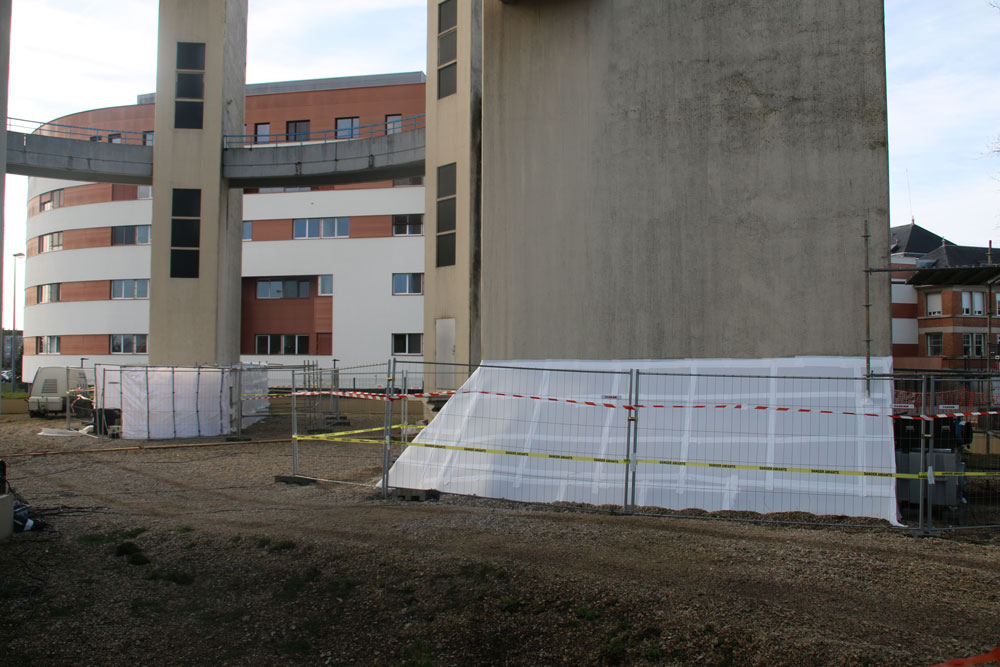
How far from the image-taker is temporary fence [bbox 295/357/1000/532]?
28.8 feet

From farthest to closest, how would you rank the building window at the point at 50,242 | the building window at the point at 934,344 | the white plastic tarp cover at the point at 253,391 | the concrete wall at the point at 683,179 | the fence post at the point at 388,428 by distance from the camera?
1. the building window at the point at 934,344
2. the building window at the point at 50,242
3. the white plastic tarp cover at the point at 253,391
4. the concrete wall at the point at 683,179
5. the fence post at the point at 388,428

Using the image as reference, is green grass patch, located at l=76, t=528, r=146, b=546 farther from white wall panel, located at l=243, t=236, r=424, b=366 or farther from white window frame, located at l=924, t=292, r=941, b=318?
white window frame, located at l=924, t=292, r=941, b=318

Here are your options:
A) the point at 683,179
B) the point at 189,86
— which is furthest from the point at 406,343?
the point at 683,179

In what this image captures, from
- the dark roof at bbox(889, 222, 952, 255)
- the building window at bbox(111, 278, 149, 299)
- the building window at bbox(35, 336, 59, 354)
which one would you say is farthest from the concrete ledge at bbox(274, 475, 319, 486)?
the dark roof at bbox(889, 222, 952, 255)

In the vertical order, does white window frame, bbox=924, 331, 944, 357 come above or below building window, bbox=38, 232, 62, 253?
below

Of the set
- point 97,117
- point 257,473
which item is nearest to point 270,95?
point 97,117

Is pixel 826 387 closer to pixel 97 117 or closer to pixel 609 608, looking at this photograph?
pixel 609 608

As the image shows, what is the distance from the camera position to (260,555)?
7.10m

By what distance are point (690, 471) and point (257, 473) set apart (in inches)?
304

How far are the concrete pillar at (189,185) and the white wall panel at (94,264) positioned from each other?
73.5 ft

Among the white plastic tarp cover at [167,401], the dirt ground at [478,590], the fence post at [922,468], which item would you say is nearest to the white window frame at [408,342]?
the white plastic tarp cover at [167,401]

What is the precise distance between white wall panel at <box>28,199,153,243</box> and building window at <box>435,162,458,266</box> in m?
31.1

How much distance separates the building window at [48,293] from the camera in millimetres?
45406

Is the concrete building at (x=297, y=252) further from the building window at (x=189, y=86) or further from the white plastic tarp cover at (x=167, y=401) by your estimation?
the white plastic tarp cover at (x=167, y=401)
